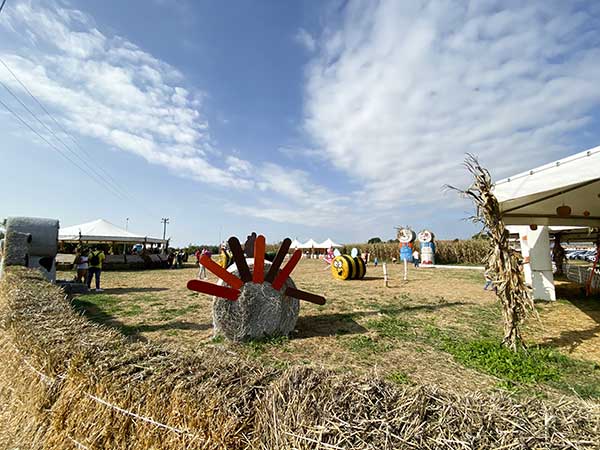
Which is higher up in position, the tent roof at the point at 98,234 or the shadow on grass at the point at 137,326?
the tent roof at the point at 98,234

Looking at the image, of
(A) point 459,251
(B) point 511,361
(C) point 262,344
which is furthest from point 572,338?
(A) point 459,251

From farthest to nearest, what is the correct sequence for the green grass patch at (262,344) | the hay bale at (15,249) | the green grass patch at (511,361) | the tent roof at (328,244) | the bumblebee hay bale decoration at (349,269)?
the tent roof at (328,244), the bumblebee hay bale decoration at (349,269), the hay bale at (15,249), the green grass patch at (262,344), the green grass patch at (511,361)

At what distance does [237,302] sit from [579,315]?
8.22m

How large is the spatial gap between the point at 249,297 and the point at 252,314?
326 mm

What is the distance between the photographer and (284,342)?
5301mm

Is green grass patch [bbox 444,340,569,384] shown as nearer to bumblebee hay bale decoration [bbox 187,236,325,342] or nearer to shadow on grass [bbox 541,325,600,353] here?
shadow on grass [bbox 541,325,600,353]

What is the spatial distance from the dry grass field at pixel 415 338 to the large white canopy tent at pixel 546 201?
128 cm

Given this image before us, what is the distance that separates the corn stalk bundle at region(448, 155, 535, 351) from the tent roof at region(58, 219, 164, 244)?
84.4ft

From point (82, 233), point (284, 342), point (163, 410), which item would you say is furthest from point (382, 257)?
point (163, 410)

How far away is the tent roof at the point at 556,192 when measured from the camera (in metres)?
4.13

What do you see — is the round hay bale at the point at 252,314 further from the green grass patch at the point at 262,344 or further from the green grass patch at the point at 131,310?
the green grass patch at the point at 131,310

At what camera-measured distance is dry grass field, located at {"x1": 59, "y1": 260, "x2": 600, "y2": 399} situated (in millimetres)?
3922

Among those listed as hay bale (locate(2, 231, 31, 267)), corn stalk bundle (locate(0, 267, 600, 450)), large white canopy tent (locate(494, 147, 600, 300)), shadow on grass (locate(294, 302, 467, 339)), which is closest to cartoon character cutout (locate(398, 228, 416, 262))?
large white canopy tent (locate(494, 147, 600, 300))

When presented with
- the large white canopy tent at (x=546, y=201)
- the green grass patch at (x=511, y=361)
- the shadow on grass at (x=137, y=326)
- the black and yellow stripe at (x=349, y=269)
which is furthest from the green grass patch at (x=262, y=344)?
the black and yellow stripe at (x=349, y=269)
